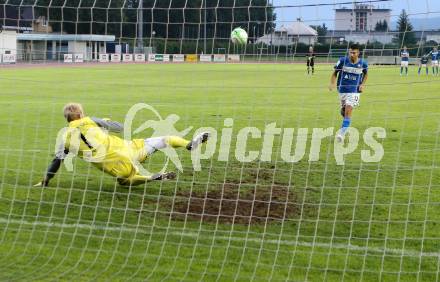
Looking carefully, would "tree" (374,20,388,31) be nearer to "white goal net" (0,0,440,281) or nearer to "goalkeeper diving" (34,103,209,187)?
"white goal net" (0,0,440,281)

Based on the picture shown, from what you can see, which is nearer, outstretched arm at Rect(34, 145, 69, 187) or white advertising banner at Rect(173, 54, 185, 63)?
outstretched arm at Rect(34, 145, 69, 187)

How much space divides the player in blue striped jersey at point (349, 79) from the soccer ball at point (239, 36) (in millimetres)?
1180

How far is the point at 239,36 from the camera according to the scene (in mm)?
7570

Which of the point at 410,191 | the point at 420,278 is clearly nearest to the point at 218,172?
the point at 410,191

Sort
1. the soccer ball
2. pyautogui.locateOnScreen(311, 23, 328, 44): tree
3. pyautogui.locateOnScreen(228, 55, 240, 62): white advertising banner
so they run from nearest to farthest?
pyautogui.locateOnScreen(311, 23, 328, 44): tree
the soccer ball
pyautogui.locateOnScreen(228, 55, 240, 62): white advertising banner

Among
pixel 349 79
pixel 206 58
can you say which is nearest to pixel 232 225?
pixel 206 58

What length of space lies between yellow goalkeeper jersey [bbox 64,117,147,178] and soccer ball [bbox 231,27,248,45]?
1.95 metres

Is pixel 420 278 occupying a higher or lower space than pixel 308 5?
lower

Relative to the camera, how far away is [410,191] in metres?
7.91

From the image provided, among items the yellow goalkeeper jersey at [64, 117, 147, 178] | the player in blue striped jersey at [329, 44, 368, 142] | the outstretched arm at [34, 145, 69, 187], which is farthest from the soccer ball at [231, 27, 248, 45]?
the outstretched arm at [34, 145, 69, 187]

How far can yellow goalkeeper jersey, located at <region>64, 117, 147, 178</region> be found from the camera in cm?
788

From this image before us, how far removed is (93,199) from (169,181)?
1.22 metres

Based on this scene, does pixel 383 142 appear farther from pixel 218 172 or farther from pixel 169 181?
pixel 169 181

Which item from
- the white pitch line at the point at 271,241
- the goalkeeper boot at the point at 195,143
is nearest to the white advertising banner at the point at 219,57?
the goalkeeper boot at the point at 195,143
